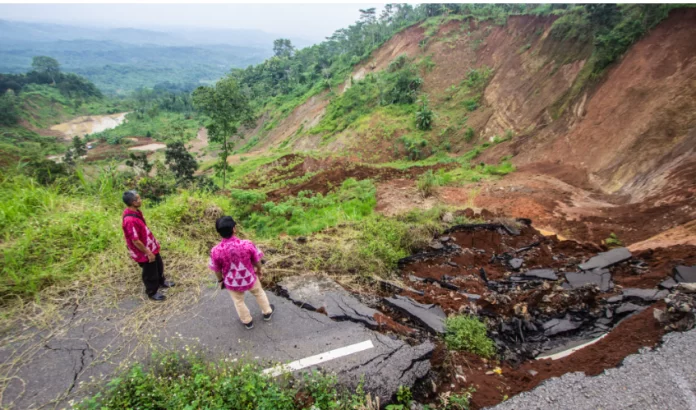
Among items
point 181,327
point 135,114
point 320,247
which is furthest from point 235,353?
point 135,114

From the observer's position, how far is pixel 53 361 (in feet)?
10.2

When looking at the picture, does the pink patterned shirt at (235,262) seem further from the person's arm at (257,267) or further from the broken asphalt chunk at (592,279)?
the broken asphalt chunk at (592,279)

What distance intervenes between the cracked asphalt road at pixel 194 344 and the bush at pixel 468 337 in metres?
0.40

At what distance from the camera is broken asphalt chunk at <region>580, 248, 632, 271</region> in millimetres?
5203

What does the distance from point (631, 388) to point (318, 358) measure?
2.69 metres

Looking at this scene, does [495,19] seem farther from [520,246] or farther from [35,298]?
[35,298]

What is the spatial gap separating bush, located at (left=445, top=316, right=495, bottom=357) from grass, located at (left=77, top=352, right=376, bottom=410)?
1216 millimetres

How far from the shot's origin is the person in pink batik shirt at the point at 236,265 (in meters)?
3.33

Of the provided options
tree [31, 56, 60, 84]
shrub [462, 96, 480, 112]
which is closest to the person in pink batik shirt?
shrub [462, 96, 480, 112]

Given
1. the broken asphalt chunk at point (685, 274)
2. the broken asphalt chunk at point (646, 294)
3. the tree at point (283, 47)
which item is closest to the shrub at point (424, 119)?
the broken asphalt chunk at point (685, 274)

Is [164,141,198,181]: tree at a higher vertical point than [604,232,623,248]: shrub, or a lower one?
lower

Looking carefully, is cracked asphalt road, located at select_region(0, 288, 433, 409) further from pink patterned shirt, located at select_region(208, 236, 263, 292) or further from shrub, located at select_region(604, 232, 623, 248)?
shrub, located at select_region(604, 232, 623, 248)

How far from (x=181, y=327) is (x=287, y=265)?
156 centimetres

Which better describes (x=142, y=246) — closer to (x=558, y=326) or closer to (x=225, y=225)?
(x=225, y=225)
